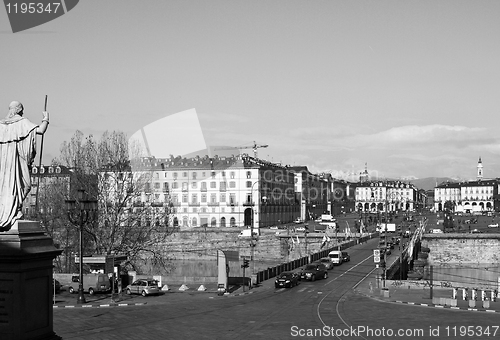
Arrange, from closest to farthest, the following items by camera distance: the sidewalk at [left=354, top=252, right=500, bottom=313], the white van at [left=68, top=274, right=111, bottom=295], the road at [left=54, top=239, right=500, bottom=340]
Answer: the road at [left=54, top=239, right=500, bottom=340]
the sidewalk at [left=354, top=252, right=500, bottom=313]
the white van at [left=68, top=274, right=111, bottom=295]

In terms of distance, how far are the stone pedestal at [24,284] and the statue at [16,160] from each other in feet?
1.80

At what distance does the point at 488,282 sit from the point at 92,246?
157 feet

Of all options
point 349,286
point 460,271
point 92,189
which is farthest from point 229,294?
point 460,271

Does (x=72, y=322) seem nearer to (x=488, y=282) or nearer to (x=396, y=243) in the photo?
(x=488, y=282)

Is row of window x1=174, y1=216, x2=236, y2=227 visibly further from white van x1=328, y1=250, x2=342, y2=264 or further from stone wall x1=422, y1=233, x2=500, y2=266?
white van x1=328, y1=250, x2=342, y2=264

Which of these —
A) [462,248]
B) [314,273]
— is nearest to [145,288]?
[314,273]

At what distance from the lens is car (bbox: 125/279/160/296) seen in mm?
36188

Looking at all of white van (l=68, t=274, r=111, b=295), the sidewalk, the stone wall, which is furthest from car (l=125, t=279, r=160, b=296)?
the stone wall

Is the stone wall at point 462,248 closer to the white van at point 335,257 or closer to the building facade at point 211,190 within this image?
the white van at point 335,257

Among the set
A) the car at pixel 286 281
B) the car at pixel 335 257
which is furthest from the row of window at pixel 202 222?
the car at pixel 286 281

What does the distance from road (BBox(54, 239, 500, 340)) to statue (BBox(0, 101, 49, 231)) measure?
10.7 metres

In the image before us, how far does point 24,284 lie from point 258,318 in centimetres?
1693

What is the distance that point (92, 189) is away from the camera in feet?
164

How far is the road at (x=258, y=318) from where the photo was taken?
908 inches
